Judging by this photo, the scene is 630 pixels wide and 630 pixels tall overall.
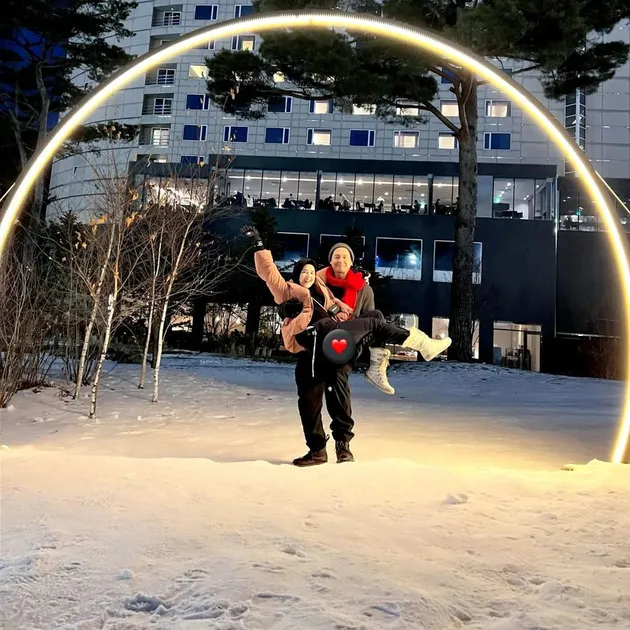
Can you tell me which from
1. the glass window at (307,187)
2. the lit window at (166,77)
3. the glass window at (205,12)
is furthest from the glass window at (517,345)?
the glass window at (205,12)

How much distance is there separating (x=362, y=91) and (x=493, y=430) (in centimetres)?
1251

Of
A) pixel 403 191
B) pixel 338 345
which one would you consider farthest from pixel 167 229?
pixel 403 191

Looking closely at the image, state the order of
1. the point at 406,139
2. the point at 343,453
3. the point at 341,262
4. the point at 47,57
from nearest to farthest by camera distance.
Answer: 1. the point at 343,453
2. the point at 341,262
3. the point at 47,57
4. the point at 406,139

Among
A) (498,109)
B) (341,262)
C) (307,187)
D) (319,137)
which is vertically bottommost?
(341,262)

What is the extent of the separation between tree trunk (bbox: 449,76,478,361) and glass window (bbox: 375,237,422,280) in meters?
12.0

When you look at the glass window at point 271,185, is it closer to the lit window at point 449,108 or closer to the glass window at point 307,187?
the glass window at point 307,187

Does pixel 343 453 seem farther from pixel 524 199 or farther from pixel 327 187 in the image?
pixel 524 199

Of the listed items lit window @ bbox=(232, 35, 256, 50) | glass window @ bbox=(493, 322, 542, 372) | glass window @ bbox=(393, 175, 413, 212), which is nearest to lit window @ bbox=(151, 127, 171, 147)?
lit window @ bbox=(232, 35, 256, 50)

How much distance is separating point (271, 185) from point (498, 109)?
18.5 m

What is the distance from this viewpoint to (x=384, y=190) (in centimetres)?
3284

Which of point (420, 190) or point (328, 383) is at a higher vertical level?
point (420, 190)

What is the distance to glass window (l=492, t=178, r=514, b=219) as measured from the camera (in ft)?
99.1

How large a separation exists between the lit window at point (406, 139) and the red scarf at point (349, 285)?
36077mm

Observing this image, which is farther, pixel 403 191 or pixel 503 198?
pixel 403 191
